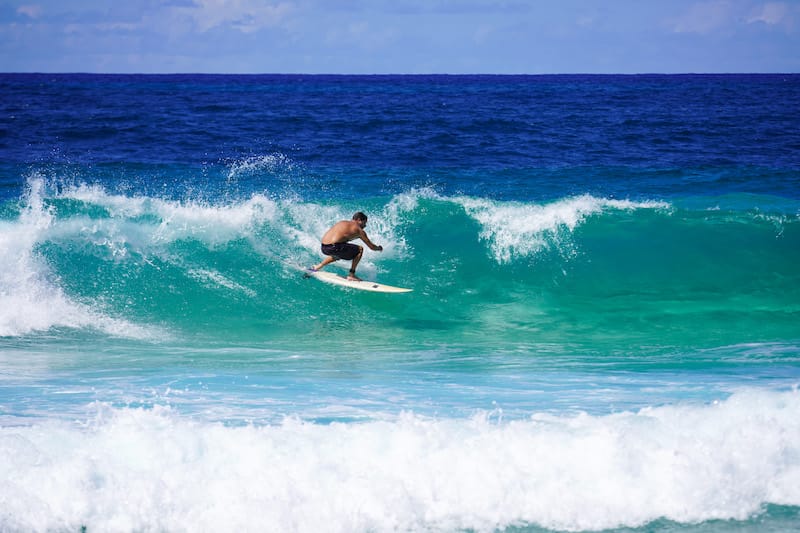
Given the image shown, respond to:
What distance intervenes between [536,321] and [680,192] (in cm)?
1059

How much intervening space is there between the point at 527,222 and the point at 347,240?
4107mm

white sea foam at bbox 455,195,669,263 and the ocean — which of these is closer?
the ocean

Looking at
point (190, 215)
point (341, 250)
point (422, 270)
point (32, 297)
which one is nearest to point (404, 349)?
point (341, 250)

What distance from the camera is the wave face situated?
35.1 feet

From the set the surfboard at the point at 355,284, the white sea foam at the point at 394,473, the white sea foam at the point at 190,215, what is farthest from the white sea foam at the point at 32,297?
the white sea foam at the point at 394,473

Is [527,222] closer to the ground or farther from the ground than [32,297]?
farther from the ground

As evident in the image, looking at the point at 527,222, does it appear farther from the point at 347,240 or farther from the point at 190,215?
the point at 190,215

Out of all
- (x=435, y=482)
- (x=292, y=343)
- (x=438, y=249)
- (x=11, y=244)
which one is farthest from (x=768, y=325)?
(x=11, y=244)

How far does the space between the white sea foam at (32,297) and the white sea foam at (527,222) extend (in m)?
6.32

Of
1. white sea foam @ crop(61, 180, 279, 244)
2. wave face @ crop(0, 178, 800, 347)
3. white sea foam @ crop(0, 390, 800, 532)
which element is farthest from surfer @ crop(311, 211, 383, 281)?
white sea foam @ crop(0, 390, 800, 532)

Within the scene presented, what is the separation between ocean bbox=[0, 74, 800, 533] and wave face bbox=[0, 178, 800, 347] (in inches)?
2.2

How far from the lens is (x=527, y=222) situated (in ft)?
46.3

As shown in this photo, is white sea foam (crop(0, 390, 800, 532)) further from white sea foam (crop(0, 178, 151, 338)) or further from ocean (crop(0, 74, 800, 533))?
white sea foam (crop(0, 178, 151, 338))

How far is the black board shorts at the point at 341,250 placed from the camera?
11.3 m
